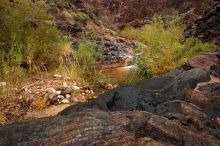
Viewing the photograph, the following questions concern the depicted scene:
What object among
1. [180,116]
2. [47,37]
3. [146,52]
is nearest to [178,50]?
[146,52]

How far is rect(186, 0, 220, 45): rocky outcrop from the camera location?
16.0 metres

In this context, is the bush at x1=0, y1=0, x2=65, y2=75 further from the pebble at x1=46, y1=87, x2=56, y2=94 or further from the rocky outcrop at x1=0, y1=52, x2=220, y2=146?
the rocky outcrop at x1=0, y1=52, x2=220, y2=146

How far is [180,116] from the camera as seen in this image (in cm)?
562

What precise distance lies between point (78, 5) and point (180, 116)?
2612cm

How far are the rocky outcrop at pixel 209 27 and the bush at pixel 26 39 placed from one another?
584cm

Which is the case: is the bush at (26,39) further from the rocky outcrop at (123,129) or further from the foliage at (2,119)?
the rocky outcrop at (123,129)

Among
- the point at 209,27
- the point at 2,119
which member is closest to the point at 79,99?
the point at 2,119

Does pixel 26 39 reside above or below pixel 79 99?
above

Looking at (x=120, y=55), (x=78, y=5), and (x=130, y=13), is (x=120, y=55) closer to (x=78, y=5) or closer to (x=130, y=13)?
(x=78, y=5)

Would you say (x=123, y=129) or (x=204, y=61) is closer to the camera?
(x=123, y=129)

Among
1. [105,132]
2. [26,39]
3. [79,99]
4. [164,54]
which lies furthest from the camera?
[26,39]

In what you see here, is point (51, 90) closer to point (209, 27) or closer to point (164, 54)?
point (164, 54)

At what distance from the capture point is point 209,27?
16859 millimetres

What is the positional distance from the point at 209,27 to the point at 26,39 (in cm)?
768
